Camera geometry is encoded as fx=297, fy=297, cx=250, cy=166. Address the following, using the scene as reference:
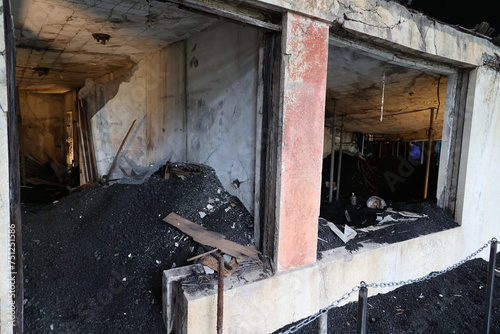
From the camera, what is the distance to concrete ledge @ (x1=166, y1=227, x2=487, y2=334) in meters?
2.53

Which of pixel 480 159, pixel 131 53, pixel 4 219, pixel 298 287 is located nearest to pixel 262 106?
pixel 298 287

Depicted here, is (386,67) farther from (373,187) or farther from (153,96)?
(373,187)

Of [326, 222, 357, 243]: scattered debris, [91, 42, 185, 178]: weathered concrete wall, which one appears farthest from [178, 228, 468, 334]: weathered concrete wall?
[91, 42, 185, 178]: weathered concrete wall

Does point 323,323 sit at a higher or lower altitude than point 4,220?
lower

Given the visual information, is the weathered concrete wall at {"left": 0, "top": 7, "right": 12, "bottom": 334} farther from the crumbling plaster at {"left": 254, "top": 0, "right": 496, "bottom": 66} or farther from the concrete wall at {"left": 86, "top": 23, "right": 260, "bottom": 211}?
the concrete wall at {"left": 86, "top": 23, "right": 260, "bottom": 211}

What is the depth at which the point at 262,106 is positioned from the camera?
3.03 m

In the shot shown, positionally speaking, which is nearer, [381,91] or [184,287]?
[184,287]

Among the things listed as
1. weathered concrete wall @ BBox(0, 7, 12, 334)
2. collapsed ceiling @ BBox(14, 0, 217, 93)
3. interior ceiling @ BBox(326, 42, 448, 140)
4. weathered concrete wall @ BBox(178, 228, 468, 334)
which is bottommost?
weathered concrete wall @ BBox(178, 228, 468, 334)

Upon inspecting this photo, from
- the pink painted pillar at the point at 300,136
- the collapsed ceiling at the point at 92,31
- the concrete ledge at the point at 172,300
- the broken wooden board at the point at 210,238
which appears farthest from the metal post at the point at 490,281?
the collapsed ceiling at the point at 92,31

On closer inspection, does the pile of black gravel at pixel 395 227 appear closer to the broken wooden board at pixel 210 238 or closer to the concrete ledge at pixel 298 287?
the concrete ledge at pixel 298 287

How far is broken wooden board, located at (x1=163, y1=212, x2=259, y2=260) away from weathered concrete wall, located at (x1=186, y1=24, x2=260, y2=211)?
492mm

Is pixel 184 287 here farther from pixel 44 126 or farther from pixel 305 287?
pixel 44 126

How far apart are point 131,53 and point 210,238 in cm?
407

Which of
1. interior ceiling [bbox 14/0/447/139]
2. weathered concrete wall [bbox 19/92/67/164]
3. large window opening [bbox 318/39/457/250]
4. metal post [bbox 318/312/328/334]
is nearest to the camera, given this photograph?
metal post [bbox 318/312/328/334]
